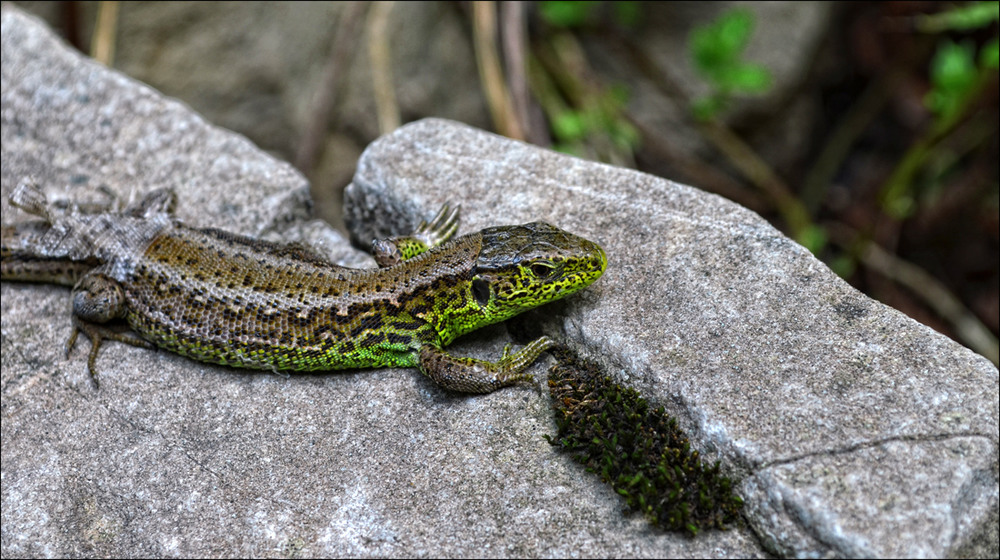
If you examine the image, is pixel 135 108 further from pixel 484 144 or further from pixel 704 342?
pixel 704 342

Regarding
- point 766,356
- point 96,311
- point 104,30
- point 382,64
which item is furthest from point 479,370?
point 104,30

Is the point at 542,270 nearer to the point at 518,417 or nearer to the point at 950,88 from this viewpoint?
the point at 518,417

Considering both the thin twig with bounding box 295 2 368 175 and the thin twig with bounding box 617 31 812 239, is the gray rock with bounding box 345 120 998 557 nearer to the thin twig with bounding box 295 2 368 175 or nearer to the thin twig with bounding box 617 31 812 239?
the thin twig with bounding box 295 2 368 175

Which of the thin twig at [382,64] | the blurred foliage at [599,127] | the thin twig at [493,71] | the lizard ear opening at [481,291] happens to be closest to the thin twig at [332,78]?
the thin twig at [382,64]

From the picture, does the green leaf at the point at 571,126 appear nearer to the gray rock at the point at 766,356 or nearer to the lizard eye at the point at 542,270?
the gray rock at the point at 766,356

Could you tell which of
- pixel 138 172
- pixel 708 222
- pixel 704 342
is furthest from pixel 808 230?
pixel 138 172

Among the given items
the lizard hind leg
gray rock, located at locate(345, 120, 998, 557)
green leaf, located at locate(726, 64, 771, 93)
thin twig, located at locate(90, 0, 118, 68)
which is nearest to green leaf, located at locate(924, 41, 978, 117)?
green leaf, located at locate(726, 64, 771, 93)
